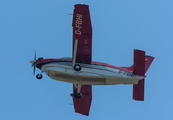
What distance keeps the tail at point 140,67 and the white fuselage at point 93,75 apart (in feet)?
1.70

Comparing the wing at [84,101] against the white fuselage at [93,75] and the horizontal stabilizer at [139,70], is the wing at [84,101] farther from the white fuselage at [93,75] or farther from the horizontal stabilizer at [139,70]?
A: the horizontal stabilizer at [139,70]

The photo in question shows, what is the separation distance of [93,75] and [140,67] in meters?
3.67

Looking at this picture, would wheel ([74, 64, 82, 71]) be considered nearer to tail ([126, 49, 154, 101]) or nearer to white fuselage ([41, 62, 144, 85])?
white fuselage ([41, 62, 144, 85])

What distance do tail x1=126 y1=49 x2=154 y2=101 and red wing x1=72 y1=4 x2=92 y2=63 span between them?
3.60 meters

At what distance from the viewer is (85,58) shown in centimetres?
2744

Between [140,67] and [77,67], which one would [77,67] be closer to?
[77,67]

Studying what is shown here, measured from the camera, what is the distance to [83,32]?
86.5 feet

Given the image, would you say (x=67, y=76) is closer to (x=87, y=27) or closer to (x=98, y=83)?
(x=98, y=83)

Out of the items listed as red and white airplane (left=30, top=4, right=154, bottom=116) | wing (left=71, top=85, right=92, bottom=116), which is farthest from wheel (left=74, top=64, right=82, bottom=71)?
wing (left=71, top=85, right=92, bottom=116)

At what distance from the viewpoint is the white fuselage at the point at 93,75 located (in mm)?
26766

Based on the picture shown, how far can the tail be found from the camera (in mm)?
26200

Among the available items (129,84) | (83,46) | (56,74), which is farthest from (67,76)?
(129,84)

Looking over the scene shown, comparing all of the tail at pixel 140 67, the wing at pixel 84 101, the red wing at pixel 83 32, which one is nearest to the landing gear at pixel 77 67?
the red wing at pixel 83 32

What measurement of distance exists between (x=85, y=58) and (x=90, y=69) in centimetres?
103
